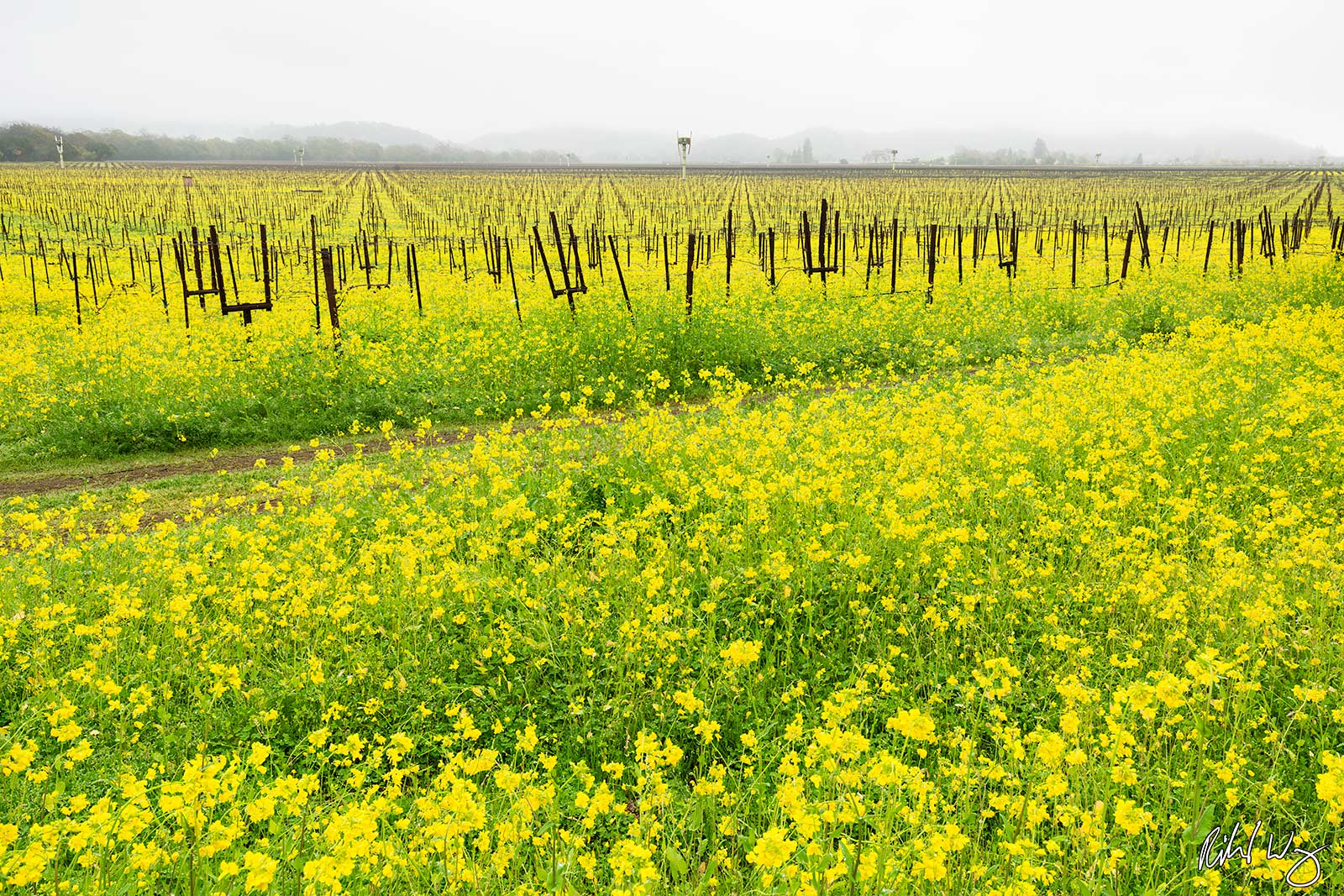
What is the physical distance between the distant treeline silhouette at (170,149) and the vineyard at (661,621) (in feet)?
383

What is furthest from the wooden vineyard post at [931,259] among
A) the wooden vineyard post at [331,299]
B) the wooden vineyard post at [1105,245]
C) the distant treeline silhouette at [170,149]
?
the distant treeline silhouette at [170,149]

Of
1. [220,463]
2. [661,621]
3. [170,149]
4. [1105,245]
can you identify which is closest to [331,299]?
[220,463]

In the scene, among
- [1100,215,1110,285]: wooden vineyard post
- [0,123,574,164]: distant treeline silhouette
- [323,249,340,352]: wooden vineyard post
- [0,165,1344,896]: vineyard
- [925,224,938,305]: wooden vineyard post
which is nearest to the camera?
[0,165,1344,896]: vineyard

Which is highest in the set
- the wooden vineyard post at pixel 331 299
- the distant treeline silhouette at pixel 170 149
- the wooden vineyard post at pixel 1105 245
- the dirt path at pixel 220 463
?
the distant treeline silhouette at pixel 170 149

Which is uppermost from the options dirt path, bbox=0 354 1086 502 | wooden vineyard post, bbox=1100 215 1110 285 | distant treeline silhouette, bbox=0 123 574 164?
distant treeline silhouette, bbox=0 123 574 164

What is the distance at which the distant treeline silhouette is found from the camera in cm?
10175

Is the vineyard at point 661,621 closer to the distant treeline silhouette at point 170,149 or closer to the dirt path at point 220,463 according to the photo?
the dirt path at point 220,463

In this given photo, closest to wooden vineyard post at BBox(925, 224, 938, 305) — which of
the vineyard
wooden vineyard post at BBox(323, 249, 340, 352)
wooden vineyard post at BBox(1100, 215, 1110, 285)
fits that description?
the vineyard

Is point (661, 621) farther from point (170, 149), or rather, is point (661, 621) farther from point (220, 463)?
point (170, 149)

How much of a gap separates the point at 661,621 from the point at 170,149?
159111 mm

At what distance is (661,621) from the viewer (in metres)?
5.29

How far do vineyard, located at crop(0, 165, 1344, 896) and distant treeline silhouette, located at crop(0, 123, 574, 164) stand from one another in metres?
117

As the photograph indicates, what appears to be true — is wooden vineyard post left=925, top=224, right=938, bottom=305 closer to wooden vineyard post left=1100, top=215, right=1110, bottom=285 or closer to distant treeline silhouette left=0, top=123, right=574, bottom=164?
wooden vineyard post left=1100, top=215, right=1110, bottom=285

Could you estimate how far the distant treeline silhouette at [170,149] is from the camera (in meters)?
102
